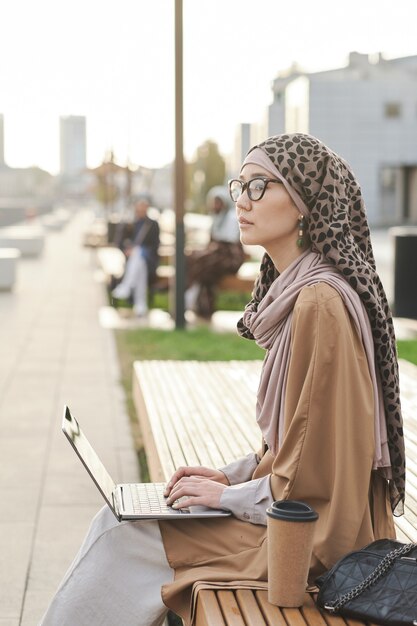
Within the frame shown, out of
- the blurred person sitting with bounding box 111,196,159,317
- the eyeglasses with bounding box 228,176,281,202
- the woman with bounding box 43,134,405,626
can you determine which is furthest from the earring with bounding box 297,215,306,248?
the blurred person sitting with bounding box 111,196,159,317

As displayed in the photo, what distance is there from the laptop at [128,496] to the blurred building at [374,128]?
224ft

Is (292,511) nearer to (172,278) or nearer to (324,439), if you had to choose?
(324,439)

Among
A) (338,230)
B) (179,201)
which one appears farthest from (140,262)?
(338,230)

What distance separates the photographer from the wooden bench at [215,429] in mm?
2420

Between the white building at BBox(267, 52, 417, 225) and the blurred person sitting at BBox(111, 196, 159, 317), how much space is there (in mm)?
56343

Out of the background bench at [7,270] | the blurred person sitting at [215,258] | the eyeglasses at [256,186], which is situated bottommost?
the background bench at [7,270]

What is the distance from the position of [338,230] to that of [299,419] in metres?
0.48

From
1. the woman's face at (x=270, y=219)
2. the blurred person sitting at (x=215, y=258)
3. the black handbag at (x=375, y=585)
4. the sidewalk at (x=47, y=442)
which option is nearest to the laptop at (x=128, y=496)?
the black handbag at (x=375, y=585)

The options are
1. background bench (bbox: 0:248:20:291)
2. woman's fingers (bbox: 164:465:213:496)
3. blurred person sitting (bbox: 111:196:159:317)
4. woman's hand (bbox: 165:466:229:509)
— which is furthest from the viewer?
background bench (bbox: 0:248:20:291)

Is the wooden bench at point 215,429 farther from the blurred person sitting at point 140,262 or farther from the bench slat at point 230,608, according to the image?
the blurred person sitting at point 140,262

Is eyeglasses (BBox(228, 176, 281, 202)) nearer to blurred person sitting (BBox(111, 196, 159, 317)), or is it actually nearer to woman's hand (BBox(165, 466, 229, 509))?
woman's hand (BBox(165, 466, 229, 509))

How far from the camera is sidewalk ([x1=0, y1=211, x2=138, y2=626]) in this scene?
4.32 m

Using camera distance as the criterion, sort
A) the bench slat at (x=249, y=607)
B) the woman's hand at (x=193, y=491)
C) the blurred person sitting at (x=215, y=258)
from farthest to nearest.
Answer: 1. the blurred person sitting at (x=215, y=258)
2. the woman's hand at (x=193, y=491)
3. the bench slat at (x=249, y=607)

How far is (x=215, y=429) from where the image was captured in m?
4.89
